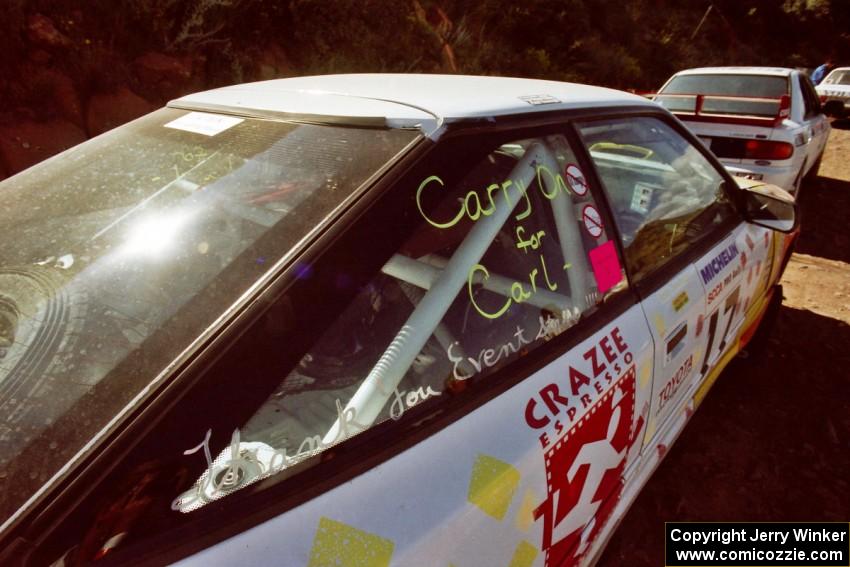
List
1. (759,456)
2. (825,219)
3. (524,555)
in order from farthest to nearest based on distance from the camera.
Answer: (825,219), (759,456), (524,555)

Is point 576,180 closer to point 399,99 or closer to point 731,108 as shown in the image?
point 399,99

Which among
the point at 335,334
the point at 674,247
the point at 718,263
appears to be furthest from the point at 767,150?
the point at 335,334

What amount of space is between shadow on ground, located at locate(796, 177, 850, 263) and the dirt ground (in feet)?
5.03

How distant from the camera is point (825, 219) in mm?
5918

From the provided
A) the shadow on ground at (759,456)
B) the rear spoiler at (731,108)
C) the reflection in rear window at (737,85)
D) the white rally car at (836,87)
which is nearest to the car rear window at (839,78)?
the white rally car at (836,87)

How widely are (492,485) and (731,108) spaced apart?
18.8ft

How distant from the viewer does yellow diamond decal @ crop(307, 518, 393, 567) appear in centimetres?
78

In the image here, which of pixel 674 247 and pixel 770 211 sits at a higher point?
pixel 770 211

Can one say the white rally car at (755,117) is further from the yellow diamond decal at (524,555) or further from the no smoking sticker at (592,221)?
the yellow diamond decal at (524,555)

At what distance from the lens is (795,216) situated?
2463 mm

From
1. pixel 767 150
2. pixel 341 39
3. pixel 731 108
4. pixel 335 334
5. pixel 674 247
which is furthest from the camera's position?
pixel 341 39

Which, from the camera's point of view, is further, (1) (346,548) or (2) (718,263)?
(2) (718,263)

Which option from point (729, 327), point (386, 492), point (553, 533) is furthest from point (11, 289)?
point (729, 327)

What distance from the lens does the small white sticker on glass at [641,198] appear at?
6.35 ft
